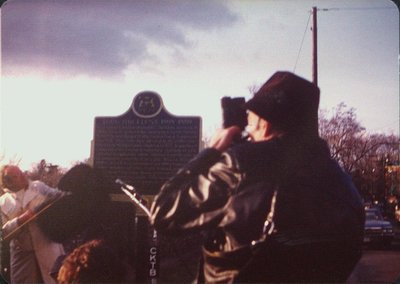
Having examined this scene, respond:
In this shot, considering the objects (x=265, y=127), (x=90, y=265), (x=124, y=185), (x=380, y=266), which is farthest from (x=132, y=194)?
(x=380, y=266)

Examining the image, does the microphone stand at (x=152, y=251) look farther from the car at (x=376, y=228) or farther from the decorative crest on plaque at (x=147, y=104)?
the car at (x=376, y=228)

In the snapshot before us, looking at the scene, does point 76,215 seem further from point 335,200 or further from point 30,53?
point 335,200

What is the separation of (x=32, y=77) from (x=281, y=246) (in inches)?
80.1

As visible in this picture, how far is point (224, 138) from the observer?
223 centimetres

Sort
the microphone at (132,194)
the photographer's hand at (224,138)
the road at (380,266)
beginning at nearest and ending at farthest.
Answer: the photographer's hand at (224,138) → the microphone at (132,194) → the road at (380,266)

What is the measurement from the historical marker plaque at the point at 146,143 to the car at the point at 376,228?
1306mm

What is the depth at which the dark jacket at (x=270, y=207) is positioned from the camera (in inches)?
83.6

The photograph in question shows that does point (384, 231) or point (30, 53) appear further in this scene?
point (384, 231)

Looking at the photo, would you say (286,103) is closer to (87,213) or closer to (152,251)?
(152,251)

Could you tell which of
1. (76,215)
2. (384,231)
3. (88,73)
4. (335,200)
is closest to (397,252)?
(384,231)

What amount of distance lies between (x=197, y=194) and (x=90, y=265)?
1098 millimetres

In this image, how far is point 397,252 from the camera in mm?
3504

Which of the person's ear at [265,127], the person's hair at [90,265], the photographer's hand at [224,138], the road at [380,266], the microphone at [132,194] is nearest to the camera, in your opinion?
the photographer's hand at [224,138]

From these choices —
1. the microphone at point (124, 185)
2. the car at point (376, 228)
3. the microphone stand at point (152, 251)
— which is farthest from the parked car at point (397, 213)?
the microphone at point (124, 185)
